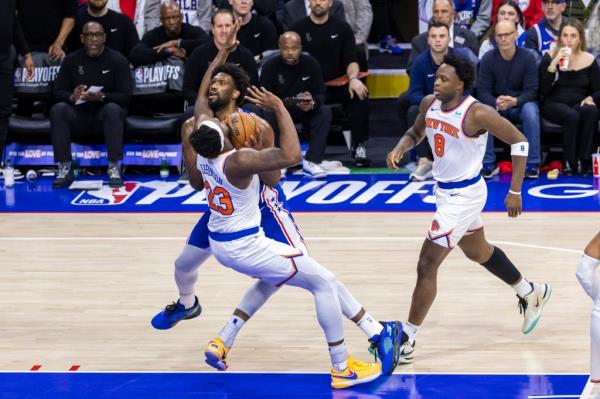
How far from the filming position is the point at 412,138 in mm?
7621

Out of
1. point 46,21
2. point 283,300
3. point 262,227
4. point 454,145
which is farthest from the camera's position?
point 46,21

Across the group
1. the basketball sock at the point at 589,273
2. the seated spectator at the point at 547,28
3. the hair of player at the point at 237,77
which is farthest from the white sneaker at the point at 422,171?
A: the basketball sock at the point at 589,273

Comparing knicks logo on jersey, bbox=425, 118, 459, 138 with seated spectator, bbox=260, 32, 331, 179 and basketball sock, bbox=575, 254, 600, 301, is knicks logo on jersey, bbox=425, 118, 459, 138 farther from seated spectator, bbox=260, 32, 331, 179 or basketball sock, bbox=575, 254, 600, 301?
seated spectator, bbox=260, 32, 331, 179

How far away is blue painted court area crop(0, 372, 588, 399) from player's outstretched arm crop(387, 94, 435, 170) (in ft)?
4.68

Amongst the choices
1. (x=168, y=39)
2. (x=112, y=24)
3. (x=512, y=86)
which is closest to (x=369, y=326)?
(x=512, y=86)

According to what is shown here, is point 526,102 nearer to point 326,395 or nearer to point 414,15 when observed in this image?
point 414,15

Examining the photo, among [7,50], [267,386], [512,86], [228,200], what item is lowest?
[267,386]

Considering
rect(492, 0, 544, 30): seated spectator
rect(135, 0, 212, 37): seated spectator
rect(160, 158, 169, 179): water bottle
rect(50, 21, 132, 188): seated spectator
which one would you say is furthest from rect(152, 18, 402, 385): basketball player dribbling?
rect(492, 0, 544, 30): seated spectator

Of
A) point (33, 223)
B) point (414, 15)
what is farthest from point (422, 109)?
point (414, 15)

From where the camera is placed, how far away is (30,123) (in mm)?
13766

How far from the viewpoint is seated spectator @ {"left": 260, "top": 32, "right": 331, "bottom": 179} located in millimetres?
13180

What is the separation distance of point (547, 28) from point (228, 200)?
8.15 metres

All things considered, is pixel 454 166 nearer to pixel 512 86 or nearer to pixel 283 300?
pixel 283 300

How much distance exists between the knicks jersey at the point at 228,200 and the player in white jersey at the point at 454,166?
1.21 m
